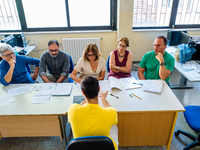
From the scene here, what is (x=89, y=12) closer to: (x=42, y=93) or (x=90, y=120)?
(x=42, y=93)

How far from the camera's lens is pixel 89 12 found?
13.7ft

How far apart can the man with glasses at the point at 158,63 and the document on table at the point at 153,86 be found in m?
0.19

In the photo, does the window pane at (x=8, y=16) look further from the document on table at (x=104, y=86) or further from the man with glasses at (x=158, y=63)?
the man with glasses at (x=158, y=63)

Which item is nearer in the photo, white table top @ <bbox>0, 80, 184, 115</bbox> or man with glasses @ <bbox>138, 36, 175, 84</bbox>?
white table top @ <bbox>0, 80, 184, 115</bbox>

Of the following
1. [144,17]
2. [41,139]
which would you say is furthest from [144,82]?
[144,17]

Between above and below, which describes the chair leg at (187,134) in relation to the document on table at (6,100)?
below

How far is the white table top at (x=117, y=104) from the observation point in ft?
5.45

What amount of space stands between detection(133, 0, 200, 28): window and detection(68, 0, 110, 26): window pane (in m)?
0.77

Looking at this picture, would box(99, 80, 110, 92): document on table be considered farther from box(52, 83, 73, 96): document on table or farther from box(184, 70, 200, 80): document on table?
box(184, 70, 200, 80): document on table

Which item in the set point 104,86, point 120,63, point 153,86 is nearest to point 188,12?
point 120,63

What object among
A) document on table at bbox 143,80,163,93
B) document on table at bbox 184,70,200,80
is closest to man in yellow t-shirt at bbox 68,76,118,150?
document on table at bbox 143,80,163,93

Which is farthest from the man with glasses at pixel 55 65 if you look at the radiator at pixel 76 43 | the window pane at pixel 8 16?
the window pane at pixel 8 16

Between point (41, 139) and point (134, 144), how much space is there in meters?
1.24

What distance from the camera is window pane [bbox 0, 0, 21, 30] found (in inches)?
157
